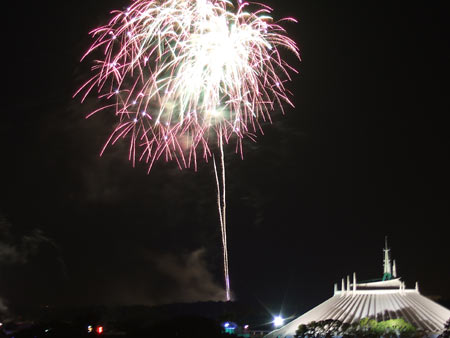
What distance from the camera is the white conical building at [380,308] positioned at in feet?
171

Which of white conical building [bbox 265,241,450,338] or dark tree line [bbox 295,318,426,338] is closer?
dark tree line [bbox 295,318,426,338]

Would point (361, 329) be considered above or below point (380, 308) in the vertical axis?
below

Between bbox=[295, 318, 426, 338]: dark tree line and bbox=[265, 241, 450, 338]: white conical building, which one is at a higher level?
bbox=[265, 241, 450, 338]: white conical building

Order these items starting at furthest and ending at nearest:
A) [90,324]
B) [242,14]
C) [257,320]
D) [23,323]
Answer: [257,320] < [23,323] < [90,324] < [242,14]

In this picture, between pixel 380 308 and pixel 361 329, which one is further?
pixel 380 308

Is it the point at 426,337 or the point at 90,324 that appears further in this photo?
the point at 90,324

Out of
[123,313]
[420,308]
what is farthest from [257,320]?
[420,308]

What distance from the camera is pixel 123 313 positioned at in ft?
285

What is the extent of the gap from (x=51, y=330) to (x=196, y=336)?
12669mm

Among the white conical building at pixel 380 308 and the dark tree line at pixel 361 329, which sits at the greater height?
the white conical building at pixel 380 308

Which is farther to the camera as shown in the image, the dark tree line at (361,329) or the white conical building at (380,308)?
the white conical building at (380,308)

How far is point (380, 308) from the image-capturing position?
55.4 metres

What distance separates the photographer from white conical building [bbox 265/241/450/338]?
5225cm

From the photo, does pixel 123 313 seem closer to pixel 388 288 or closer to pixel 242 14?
pixel 388 288
